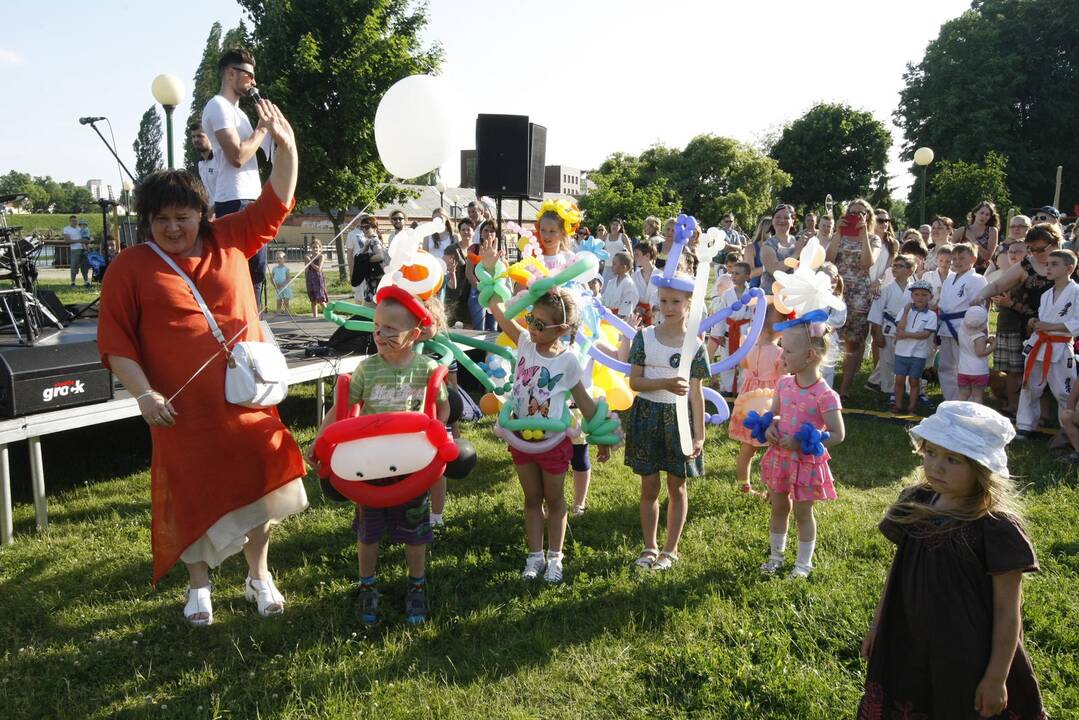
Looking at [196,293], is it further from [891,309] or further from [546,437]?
[891,309]

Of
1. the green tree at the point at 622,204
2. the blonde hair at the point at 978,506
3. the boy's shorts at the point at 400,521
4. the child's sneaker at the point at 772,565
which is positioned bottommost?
the child's sneaker at the point at 772,565

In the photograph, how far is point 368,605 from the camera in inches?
135

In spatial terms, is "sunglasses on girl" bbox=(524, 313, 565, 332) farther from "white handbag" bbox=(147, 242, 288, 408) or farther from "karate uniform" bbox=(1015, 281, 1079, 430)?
"karate uniform" bbox=(1015, 281, 1079, 430)

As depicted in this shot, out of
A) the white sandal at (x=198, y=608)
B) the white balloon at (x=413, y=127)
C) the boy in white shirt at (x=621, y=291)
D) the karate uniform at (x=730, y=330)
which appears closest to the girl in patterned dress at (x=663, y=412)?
the white balloon at (x=413, y=127)

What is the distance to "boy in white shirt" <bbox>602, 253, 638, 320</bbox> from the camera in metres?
8.66

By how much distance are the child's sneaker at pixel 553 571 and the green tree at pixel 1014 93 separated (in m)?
38.0

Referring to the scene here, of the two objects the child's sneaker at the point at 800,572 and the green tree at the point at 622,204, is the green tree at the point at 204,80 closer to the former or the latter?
the green tree at the point at 622,204

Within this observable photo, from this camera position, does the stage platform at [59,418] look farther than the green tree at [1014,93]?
No

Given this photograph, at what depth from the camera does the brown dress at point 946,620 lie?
2082 millimetres

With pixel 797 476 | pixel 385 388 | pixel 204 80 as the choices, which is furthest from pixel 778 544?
pixel 204 80

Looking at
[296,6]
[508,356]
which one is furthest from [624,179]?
[508,356]

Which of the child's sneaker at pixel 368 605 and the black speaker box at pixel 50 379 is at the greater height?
the black speaker box at pixel 50 379

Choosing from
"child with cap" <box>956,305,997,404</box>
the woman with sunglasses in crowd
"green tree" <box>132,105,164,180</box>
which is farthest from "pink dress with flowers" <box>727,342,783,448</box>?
"green tree" <box>132,105,164,180</box>

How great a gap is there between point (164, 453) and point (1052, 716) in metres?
3.73
